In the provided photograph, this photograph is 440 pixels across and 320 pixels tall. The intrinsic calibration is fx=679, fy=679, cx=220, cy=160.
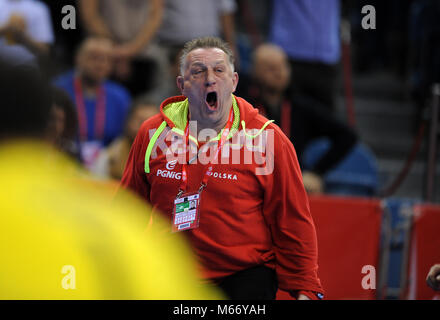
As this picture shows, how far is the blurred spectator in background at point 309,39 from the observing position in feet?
22.8

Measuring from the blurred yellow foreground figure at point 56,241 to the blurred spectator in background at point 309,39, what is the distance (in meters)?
5.52

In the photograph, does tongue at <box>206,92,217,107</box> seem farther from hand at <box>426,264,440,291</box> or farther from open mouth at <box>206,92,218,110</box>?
hand at <box>426,264,440,291</box>

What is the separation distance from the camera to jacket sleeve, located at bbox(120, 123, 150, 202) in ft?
10.6

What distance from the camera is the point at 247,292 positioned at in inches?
123

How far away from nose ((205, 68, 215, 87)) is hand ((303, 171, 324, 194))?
110 inches

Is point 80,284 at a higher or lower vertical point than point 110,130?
lower

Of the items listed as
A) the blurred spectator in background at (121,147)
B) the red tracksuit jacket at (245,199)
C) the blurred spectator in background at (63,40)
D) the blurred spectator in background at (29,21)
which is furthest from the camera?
the blurred spectator in background at (63,40)

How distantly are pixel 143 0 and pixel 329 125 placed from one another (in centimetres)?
262

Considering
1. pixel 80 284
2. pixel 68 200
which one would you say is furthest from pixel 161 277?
pixel 68 200

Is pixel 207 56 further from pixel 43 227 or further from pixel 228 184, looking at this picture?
pixel 43 227

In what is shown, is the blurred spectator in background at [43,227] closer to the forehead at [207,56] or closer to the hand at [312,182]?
the forehead at [207,56]

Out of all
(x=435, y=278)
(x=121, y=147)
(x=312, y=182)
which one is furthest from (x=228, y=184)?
(x=121, y=147)

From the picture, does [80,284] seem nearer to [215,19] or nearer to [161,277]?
[161,277]

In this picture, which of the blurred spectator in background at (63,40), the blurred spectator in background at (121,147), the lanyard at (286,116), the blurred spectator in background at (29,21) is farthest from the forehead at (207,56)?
the blurred spectator in background at (63,40)
